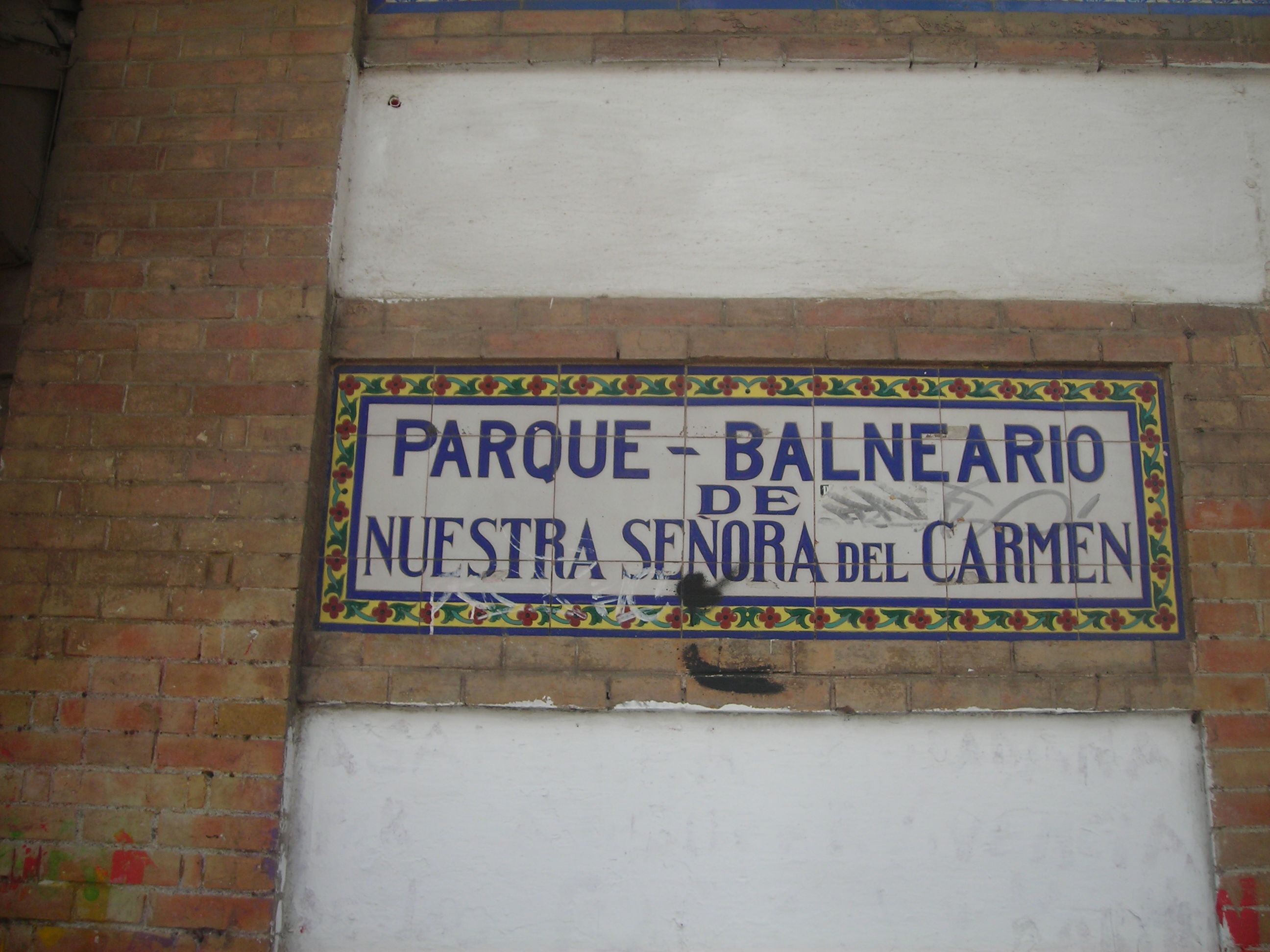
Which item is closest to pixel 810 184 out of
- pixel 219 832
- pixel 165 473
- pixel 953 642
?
pixel 953 642

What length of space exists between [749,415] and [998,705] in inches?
47.1

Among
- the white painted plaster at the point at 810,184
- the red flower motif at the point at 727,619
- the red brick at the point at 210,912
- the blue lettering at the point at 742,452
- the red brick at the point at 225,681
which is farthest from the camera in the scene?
the white painted plaster at the point at 810,184

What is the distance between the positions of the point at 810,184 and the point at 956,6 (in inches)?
35.8

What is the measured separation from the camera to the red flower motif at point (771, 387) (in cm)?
296

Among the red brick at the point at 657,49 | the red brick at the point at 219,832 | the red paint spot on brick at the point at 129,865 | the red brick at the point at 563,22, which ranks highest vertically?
the red brick at the point at 563,22

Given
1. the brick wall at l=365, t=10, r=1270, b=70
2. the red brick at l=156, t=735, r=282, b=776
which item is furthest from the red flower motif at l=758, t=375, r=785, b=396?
the red brick at l=156, t=735, r=282, b=776

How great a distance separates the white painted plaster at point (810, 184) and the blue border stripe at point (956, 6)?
0.25 meters

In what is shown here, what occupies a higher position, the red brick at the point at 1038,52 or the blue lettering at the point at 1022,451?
the red brick at the point at 1038,52

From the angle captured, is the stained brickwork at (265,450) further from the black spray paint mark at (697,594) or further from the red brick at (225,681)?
the black spray paint mark at (697,594)

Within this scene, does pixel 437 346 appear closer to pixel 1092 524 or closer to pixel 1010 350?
pixel 1010 350

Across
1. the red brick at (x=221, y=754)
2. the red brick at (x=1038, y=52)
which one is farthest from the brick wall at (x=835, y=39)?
the red brick at (x=221, y=754)

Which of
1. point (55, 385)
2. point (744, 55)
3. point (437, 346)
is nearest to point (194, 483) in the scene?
point (55, 385)

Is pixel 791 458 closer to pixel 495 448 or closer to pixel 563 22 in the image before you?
pixel 495 448

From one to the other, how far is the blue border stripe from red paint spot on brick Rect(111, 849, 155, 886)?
312cm
